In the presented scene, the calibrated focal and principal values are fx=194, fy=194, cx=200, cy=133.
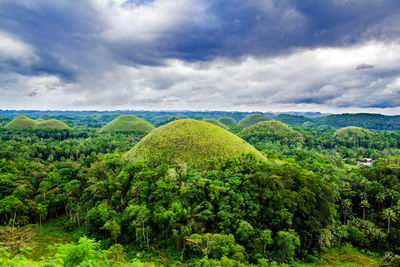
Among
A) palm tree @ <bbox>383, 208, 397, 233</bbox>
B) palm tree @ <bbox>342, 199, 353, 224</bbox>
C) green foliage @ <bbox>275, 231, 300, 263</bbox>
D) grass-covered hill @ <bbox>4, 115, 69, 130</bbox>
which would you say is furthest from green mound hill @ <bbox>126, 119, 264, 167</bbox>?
grass-covered hill @ <bbox>4, 115, 69, 130</bbox>

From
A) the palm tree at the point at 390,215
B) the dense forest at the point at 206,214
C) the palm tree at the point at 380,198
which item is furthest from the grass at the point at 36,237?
the palm tree at the point at 380,198

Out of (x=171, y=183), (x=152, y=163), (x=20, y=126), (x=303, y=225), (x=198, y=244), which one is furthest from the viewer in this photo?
(x=20, y=126)

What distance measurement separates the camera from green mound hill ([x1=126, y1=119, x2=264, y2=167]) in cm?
2688

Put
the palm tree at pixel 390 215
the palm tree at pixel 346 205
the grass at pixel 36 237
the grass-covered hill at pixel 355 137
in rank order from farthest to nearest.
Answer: the grass-covered hill at pixel 355 137 < the palm tree at pixel 346 205 < the palm tree at pixel 390 215 < the grass at pixel 36 237

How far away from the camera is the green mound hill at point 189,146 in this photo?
26875mm

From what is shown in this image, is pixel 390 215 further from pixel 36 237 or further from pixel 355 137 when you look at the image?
pixel 355 137

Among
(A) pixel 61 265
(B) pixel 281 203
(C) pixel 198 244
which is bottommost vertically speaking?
(C) pixel 198 244

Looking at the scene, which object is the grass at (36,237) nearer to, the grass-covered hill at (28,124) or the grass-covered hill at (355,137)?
the grass-covered hill at (355,137)

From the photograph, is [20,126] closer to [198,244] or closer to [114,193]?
[114,193]

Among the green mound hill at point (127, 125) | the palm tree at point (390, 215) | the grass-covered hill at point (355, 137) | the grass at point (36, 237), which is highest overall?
the green mound hill at point (127, 125)

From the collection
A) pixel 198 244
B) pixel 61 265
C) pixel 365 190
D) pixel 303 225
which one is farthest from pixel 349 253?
pixel 61 265

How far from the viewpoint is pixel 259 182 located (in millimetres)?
Answer: 18031

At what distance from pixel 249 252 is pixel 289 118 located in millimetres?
201260

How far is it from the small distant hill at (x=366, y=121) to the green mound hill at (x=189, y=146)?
6331 inches
